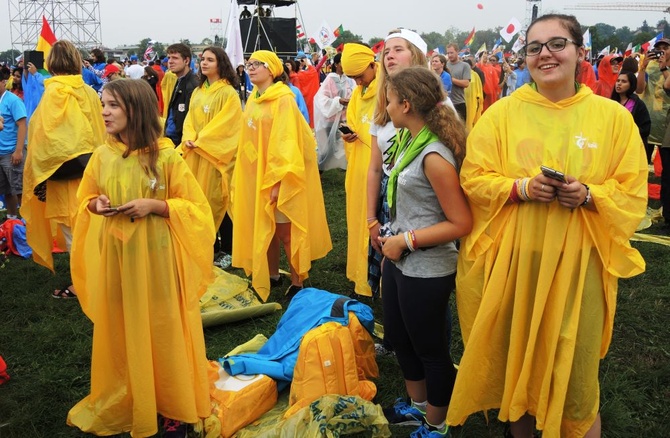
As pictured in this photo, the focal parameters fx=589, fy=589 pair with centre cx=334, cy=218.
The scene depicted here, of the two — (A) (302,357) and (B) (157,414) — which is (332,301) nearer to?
(A) (302,357)

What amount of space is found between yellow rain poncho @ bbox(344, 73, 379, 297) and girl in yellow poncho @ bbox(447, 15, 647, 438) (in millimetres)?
1985

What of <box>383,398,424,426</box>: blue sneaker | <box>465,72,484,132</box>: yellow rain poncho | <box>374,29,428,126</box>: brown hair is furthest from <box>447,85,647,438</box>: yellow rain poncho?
<box>465,72,484,132</box>: yellow rain poncho

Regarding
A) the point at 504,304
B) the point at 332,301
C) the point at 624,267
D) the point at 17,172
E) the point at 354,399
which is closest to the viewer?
the point at 624,267

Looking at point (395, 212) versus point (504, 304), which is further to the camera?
point (395, 212)

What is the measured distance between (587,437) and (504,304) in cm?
72

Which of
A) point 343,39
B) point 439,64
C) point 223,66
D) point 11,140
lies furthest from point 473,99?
point 343,39

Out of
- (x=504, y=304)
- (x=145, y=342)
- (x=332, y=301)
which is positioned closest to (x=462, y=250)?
(x=504, y=304)

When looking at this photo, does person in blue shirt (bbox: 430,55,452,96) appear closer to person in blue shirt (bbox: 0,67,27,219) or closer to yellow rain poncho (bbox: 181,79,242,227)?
yellow rain poncho (bbox: 181,79,242,227)

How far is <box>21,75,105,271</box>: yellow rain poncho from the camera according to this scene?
486cm

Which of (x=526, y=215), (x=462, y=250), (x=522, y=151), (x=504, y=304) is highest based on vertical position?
(x=522, y=151)

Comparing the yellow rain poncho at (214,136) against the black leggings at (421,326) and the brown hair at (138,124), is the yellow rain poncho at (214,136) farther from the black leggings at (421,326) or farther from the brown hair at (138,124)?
the black leggings at (421,326)

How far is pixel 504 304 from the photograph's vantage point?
2.51m

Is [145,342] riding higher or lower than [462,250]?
lower

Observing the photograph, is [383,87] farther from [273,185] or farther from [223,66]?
[223,66]
